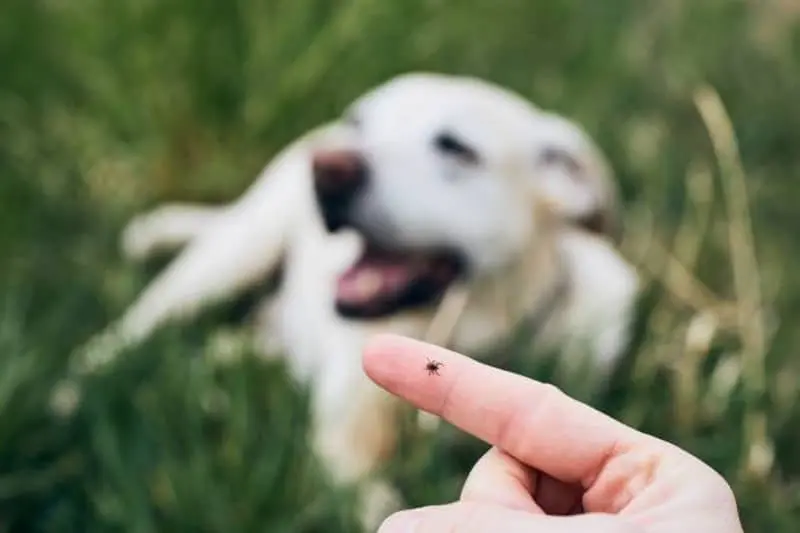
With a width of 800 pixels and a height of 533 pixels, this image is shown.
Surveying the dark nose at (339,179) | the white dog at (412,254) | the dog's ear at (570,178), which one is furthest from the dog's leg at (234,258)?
the dog's ear at (570,178)

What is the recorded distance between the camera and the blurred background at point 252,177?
1220 millimetres

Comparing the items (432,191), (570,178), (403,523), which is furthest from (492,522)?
(570,178)

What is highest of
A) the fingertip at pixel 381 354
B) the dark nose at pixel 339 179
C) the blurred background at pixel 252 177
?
the fingertip at pixel 381 354

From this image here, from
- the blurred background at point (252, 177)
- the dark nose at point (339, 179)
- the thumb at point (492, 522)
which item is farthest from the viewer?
the dark nose at point (339, 179)

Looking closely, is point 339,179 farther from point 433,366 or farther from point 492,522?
point 492,522

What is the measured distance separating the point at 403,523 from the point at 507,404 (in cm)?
11

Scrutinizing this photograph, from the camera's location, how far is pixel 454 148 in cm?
134

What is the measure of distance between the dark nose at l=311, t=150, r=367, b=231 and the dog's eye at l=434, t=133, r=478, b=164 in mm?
87

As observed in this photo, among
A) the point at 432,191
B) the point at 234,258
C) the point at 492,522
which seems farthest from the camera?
the point at 234,258

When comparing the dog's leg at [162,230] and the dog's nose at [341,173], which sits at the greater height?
the dog's nose at [341,173]

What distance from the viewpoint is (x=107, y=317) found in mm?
1478

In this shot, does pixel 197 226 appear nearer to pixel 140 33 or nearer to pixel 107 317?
pixel 107 317

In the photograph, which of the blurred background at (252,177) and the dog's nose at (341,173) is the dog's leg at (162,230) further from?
the dog's nose at (341,173)

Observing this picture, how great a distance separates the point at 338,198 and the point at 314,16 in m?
0.50
